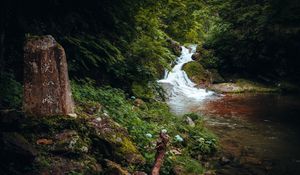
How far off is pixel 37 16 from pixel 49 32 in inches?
20.7

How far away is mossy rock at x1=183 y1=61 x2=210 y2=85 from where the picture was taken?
21.9m

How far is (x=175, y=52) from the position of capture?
2450 cm

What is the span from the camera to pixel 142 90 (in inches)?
466

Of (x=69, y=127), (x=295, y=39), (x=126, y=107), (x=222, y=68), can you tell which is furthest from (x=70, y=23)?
(x=222, y=68)

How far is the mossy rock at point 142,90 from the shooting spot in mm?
11445

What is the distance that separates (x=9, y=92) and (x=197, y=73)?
17.1 metres

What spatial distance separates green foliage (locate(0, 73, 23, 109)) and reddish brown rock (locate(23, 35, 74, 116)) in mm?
312

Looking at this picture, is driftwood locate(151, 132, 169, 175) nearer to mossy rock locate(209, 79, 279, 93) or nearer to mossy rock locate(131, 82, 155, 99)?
mossy rock locate(131, 82, 155, 99)

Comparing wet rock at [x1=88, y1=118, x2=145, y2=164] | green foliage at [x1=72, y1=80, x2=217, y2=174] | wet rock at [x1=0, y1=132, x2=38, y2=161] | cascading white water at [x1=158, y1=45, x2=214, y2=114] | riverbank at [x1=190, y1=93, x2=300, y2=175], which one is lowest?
wet rock at [x1=0, y1=132, x2=38, y2=161]

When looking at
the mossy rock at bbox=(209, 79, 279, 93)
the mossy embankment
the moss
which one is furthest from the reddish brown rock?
the mossy rock at bbox=(209, 79, 279, 93)

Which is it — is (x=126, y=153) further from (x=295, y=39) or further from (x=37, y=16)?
(x=295, y=39)

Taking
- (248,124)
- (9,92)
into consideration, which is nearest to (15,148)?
(9,92)

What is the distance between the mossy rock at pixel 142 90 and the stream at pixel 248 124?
95 centimetres

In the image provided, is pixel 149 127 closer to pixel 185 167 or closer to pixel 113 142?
pixel 185 167
